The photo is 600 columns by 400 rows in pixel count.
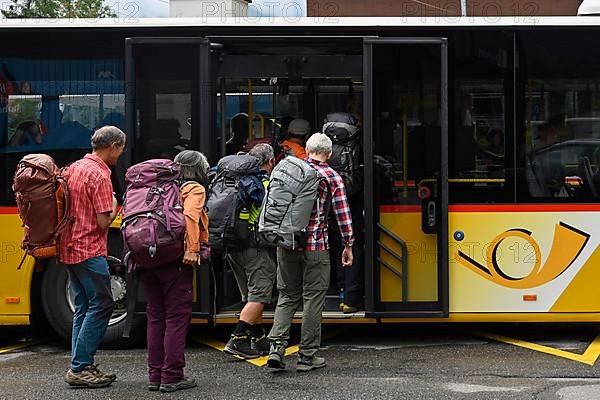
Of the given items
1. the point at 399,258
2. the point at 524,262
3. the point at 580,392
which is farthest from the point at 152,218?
the point at 524,262

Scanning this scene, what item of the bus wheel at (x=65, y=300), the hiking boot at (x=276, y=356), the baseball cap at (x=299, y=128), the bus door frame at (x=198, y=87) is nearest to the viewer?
the hiking boot at (x=276, y=356)

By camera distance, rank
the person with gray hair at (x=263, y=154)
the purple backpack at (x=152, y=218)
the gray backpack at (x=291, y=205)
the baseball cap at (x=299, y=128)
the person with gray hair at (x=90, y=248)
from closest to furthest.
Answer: the purple backpack at (x=152, y=218)
the person with gray hair at (x=90, y=248)
the gray backpack at (x=291, y=205)
the person with gray hair at (x=263, y=154)
the baseball cap at (x=299, y=128)

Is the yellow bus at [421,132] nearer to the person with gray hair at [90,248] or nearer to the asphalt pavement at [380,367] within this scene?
the asphalt pavement at [380,367]

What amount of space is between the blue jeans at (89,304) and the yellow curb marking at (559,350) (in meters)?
3.73

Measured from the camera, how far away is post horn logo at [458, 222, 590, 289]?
26.1ft

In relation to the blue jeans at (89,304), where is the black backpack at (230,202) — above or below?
above

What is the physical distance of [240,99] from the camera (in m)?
9.22

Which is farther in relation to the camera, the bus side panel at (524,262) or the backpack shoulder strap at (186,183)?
the bus side panel at (524,262)

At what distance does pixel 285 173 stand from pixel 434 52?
6.26 ft

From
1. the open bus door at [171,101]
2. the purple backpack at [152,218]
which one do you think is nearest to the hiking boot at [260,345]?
the open bus door at [171,101]

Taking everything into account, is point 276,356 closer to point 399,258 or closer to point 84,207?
point 399,258

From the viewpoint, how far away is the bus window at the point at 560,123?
26.2ft

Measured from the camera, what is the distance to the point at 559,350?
803 centimetres

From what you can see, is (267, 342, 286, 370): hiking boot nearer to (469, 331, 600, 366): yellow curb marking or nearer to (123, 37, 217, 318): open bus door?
(123, 37, 217, 318): open bus door
